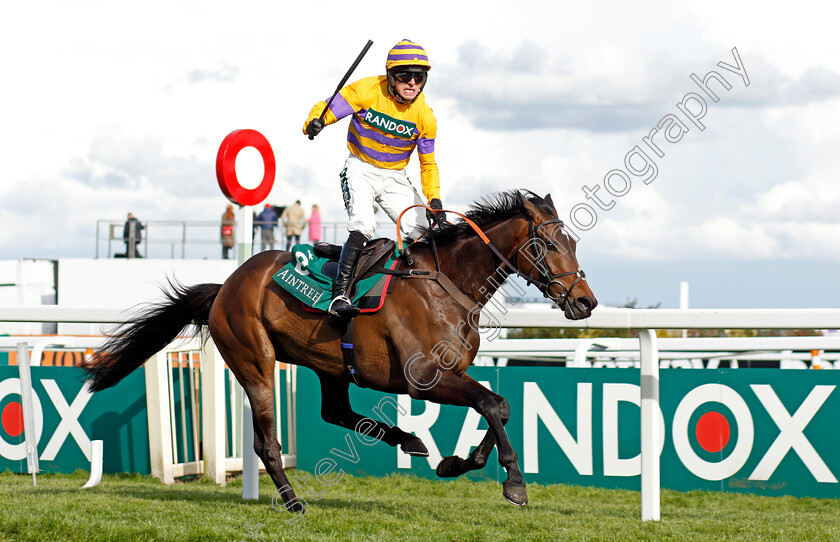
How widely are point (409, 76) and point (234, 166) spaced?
1635 mm

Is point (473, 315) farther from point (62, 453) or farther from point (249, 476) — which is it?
point (62, 453)

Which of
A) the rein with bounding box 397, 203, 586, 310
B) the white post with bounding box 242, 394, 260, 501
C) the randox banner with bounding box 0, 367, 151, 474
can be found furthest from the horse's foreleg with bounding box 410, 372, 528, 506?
the randox banner with bounding box 0, 367, 151, 474

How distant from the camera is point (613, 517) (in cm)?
462

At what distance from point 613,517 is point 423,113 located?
93.4 inches

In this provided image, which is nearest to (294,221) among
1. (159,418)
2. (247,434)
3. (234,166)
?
(159,418)

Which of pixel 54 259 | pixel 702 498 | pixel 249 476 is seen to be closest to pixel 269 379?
pixel 249 476

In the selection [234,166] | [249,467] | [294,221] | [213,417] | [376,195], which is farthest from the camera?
[294,221]

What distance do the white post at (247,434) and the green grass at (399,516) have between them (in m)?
0.11

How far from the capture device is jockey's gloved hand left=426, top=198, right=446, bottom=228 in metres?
4.98

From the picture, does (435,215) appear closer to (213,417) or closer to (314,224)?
(213,417)

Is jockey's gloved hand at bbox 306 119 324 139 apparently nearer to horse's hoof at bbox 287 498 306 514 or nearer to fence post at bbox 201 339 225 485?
horse's hoof at bbox 287 498 306 514

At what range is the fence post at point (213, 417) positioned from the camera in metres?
6.69

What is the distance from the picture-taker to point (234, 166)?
6.02 metres

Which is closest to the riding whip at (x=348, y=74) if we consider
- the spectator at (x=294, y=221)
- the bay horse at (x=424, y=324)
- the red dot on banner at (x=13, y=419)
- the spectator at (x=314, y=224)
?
the bay horse at (x=424, y=324)
